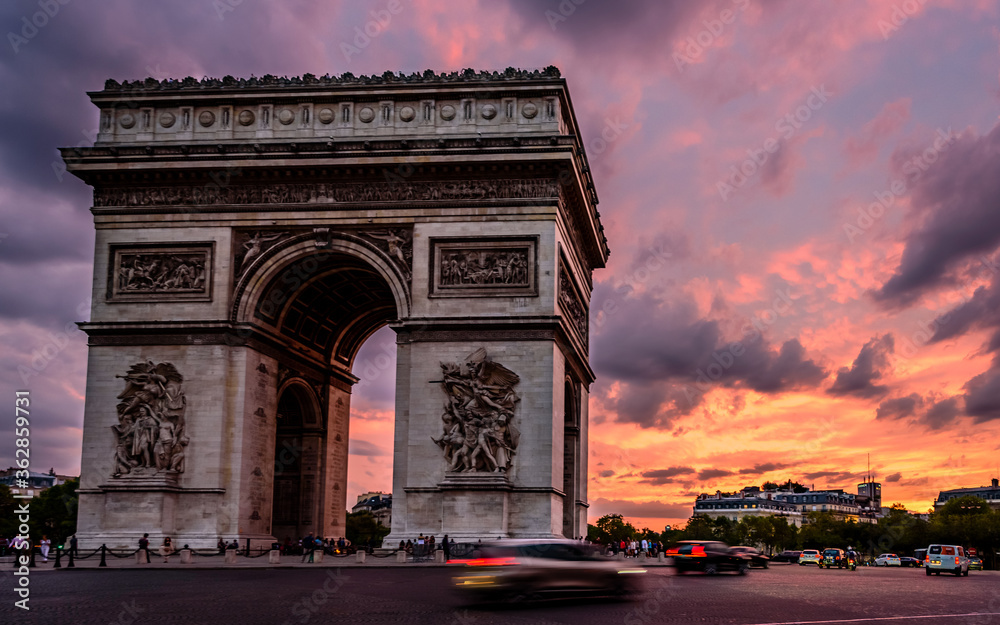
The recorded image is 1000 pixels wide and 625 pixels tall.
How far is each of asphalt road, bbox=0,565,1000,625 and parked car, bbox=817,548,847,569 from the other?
33643 millimetres

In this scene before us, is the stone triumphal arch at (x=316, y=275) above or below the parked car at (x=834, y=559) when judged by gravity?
above

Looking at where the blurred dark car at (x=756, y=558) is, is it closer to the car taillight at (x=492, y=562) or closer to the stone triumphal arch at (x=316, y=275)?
the stone triumphal arch at (x=316, y=275)

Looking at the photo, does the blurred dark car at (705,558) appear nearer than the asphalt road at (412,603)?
No

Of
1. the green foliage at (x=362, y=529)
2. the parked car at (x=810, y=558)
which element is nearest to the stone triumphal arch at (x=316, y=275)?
the parked car at (x=810, y=558)

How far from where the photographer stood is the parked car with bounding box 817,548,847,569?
194 feet

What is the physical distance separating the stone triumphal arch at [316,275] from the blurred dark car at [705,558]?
458cm

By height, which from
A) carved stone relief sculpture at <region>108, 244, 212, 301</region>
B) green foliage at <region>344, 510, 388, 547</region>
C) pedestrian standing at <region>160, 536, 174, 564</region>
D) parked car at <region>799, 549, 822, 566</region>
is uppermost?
carved stone relief sculpture at <region>108, 244, 212, 301</region>

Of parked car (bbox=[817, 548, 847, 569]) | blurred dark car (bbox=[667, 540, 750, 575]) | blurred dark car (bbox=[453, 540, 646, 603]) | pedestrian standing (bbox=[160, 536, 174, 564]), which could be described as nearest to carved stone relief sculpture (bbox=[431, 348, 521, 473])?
blurred dark car (bbox=[667, 540, 750, 575])

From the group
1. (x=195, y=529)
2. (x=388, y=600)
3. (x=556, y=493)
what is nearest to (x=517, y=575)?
(x=388, y=600)

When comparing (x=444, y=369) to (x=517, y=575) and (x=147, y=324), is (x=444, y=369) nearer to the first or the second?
(x=147, y=324)

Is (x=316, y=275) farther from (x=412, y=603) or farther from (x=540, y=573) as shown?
(x=540, y=573)

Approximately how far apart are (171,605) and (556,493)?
68.2 ft

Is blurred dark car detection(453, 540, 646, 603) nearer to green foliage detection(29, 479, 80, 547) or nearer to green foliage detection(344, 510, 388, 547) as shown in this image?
green foliage detection(29, 479, 80, 547)

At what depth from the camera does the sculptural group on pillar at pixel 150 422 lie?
3778cm
